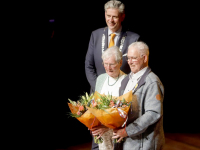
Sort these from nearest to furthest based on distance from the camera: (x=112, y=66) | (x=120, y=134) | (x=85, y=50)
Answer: (x=120, y=134) → (x=112, y=66) → (x=85, y=50)

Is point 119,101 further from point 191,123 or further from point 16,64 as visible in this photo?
point 191,123

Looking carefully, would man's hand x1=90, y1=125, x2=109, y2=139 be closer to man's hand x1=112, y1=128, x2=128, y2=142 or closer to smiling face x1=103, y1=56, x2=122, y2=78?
man's hand x1=112, y1=128, x2=128, y2=142

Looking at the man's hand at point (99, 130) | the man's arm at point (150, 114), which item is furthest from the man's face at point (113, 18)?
the man's hand at point (99, 130)

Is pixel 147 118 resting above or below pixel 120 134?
above

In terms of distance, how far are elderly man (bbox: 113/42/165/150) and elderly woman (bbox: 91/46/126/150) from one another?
18cm

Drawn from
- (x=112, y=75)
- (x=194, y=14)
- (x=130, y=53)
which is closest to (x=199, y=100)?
(x=194, y=14)

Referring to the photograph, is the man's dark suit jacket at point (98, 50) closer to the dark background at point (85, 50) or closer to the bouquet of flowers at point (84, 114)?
the bouquet of flowers at point (84, 114)

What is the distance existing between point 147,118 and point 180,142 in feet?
8.30

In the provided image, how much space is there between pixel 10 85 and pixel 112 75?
161 centimetres

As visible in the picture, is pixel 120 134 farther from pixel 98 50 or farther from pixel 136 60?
pixel 98 50

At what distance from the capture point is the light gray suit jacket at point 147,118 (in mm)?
2131

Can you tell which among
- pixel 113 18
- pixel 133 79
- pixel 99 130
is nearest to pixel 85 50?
pixel 113 18

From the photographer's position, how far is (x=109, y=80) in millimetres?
2729

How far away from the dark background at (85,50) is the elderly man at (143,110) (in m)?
1.89
